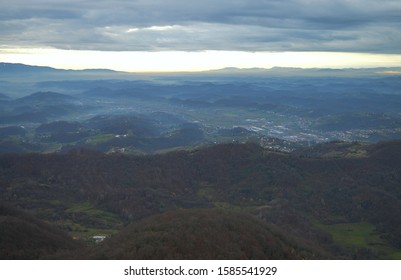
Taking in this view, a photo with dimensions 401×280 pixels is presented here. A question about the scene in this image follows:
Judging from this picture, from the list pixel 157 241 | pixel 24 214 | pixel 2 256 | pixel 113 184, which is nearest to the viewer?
pixel 157 241

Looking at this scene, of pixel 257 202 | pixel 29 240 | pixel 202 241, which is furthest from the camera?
pixel 257 202

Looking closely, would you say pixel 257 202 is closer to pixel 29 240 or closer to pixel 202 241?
pixel 29 240

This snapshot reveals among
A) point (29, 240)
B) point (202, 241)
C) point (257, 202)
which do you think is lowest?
point (257, 202)

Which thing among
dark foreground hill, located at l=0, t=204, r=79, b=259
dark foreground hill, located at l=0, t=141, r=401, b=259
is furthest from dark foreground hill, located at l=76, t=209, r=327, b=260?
dark foreground hill, located at l=0, t=141, r=401, b=259

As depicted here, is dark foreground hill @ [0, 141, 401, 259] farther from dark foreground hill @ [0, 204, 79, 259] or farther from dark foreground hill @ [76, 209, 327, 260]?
dark foreground hill @ [76, 209, 327, 260]

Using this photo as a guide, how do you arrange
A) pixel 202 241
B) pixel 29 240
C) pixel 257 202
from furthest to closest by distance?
pixel 257 202 → pixel 29 240 → pixel 202 241

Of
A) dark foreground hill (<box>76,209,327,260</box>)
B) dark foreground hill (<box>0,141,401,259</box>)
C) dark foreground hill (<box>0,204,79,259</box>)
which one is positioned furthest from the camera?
dark foreground hill (<box>0,141,401,259</box>)

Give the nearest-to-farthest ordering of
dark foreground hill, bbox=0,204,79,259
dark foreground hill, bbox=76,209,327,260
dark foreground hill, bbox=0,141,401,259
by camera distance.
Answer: dark foreground hill, bbox=76,209,327,260 → dark foreground hill, bbox=0,204,79,259 → dark foreground hill, bbox=0,141,401,259

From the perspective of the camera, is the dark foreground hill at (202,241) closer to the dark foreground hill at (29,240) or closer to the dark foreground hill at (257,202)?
the dark foreground hill at (29,240)

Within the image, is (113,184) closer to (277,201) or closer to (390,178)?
(277,201)

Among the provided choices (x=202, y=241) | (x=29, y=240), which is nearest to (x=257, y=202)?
(x=29, y=240)

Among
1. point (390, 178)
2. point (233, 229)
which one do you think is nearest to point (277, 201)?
point (390, 178)
